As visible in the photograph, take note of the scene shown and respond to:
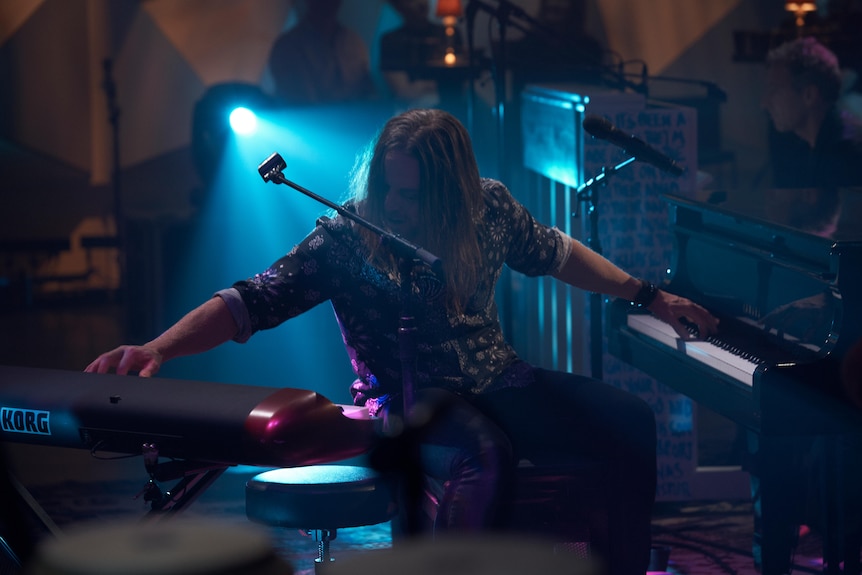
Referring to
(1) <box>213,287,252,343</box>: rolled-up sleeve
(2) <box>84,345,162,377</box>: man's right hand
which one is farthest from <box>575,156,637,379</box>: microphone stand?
(2) <box>84,345,162,377</box>: man's right hand

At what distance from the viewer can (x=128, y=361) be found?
2.22 meters

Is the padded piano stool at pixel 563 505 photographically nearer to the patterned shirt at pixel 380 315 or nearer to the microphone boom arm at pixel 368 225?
the patterned shirt at pixel 380 315

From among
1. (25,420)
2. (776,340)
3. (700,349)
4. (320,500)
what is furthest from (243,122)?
(25,420)

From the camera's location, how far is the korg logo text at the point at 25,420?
1949mm

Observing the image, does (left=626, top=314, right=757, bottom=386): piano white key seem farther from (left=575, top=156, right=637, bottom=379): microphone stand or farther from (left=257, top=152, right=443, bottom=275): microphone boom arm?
(left=257, top=152, right=443, bottom=275): microphone boom arm

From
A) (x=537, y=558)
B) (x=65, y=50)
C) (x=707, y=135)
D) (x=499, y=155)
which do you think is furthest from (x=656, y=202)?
(x=65, y=50)

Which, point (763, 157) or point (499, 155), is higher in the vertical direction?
point (499, 155)

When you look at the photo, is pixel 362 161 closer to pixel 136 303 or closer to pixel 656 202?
pixel 656 202

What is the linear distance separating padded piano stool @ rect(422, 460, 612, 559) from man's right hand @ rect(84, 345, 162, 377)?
684 millimetres

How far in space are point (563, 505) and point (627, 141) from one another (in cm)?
107

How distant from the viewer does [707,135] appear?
7398 millimetres

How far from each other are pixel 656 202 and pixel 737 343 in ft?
3.50

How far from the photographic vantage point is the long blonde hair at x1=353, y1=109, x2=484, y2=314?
108 inches

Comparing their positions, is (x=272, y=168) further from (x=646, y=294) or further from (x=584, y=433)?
(x=646, y=294)
